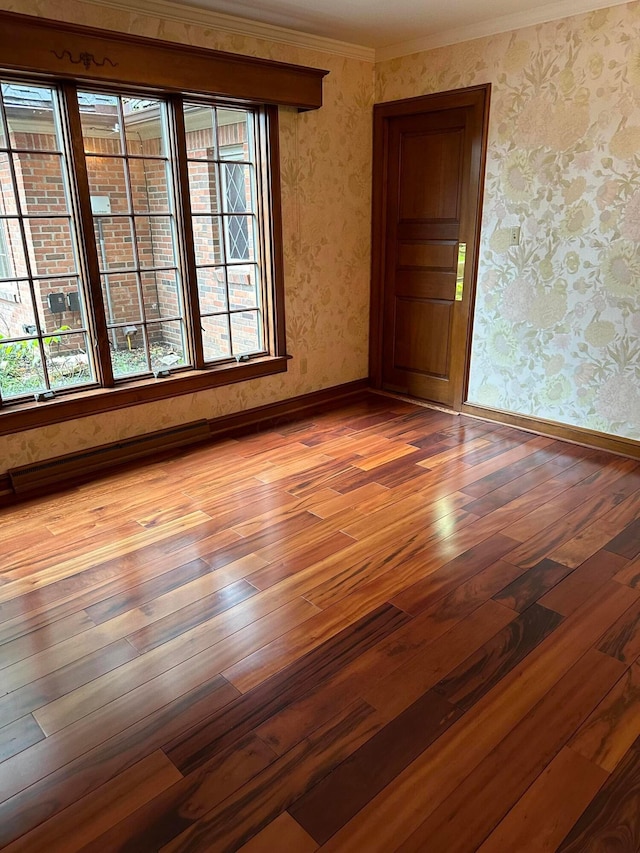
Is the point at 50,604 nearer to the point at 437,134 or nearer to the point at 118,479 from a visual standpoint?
the point at 118,479

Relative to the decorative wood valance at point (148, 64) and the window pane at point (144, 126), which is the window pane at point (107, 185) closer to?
the window pane at point (144, 126)

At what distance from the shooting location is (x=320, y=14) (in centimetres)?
345

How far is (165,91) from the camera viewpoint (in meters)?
3.25

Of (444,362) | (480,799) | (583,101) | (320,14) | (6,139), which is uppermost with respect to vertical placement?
(320,14)

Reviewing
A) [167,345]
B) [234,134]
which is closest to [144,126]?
[234,134]

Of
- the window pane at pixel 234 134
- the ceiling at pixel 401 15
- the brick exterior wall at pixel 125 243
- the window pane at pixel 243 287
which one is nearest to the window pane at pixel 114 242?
the brick exterior wall at pixel 125 243

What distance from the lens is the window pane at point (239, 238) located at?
3.88m

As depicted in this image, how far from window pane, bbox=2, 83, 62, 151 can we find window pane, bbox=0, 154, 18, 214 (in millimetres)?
105

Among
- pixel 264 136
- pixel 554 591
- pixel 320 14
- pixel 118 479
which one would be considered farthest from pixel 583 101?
pixel 118 479

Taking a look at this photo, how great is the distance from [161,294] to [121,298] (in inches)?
10.3

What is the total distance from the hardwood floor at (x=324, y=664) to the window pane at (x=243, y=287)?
1335mm

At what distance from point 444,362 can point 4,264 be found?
2.89 meters

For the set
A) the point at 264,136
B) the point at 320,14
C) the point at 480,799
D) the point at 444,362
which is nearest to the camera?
the point at 480,799

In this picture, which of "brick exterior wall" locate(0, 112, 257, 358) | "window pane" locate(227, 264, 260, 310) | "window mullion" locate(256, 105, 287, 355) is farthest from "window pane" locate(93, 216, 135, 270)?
"window mullion" locate(256, 105, 287, 355)
